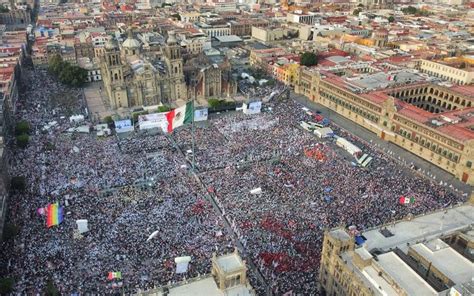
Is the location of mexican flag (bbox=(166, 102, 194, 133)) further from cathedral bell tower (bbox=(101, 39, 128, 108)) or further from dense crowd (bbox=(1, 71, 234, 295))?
cathedral bell tower (bbox=(101, 39, 128, 108))

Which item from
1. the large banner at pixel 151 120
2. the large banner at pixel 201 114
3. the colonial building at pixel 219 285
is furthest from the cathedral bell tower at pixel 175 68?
the colonial building at pixel 219 285

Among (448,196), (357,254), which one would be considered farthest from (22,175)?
(448,196)

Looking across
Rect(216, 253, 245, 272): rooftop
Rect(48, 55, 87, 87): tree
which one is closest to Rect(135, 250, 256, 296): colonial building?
Rect(216, 253, 245, 272): rooftop

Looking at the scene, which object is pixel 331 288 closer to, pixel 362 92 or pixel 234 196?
pixel 234 196

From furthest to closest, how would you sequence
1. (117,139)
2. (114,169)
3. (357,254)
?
(117,139)
(114,169)
(357,254)

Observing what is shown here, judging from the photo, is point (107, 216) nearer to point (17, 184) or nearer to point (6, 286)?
point (6, 286)

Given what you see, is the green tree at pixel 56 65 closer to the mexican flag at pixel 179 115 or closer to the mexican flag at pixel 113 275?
the mexican flag at pixel 179 115
